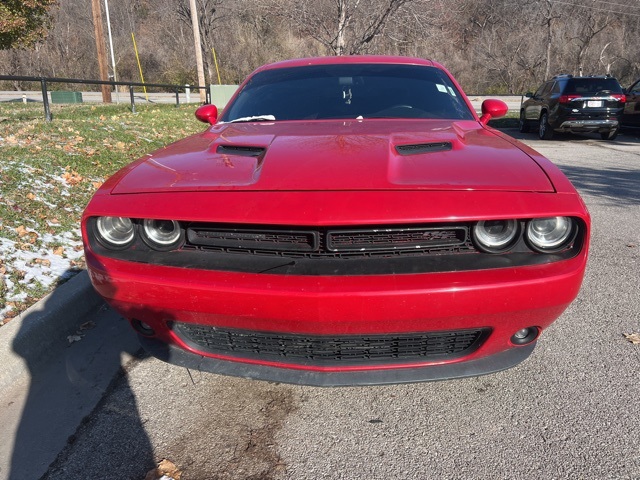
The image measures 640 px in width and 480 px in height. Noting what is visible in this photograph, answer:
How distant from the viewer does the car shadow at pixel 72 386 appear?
1966mm

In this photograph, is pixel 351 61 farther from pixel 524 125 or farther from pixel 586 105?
pixel 524 125

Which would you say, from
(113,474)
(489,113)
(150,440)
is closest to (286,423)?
(150,440)

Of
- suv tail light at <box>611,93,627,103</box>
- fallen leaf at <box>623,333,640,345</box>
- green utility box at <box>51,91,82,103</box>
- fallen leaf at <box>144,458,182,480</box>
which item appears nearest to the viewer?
fallen leaf at <box>144,458,182,480</box>

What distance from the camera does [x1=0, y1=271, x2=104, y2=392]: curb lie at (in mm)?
2502

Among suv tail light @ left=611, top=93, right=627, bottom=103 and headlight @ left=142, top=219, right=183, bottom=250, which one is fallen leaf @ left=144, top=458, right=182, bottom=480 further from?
suv tail light @ left=611, top=93, right=627, bottom=103

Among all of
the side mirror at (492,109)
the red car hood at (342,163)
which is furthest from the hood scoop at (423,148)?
the side mirror at (492,109)

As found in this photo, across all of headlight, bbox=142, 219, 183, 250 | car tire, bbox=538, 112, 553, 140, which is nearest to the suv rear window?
car tire, bbox=538, 112, 553, 140

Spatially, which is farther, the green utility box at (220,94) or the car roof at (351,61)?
the green utility box at (220,94)

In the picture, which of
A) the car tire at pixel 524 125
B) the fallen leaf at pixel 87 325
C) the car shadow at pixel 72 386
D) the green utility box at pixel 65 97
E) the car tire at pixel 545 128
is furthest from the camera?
the green utility box at pixel 65 97

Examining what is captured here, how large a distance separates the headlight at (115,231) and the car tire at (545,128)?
1273 cm

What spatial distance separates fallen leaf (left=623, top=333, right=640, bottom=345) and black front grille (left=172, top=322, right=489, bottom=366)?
1379mm

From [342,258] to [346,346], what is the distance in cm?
35

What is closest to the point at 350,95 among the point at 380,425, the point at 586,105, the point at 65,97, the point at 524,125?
the point at 380,425

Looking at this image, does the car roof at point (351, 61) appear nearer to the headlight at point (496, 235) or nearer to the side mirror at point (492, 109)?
the side mirror at point (492, 109)
